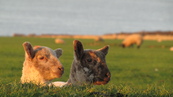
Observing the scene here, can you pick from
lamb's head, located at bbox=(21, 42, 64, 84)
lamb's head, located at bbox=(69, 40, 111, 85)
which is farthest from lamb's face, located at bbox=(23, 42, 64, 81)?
lamb's head, located at bbox=(69, 40, 111, 85)

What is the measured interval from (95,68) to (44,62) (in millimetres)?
1382

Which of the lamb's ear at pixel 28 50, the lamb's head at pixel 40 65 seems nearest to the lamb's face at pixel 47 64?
the lamb's head at pixel 40 65

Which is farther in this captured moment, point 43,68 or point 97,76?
point 43,68

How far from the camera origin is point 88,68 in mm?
7461

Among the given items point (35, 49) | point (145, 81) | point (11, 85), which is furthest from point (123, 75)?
point (11, 85)

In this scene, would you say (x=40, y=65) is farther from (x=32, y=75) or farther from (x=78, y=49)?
(x=78, y=49)

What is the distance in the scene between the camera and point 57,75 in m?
7.81

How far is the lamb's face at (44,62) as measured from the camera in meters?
7.88

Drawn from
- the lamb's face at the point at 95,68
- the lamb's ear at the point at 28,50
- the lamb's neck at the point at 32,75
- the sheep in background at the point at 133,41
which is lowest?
the sheep in background at the point at 133,41

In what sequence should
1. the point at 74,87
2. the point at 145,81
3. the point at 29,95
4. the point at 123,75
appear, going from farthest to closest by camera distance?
the point at 123,75, the point at 145,81, the point at 74,87, the point at 29,95

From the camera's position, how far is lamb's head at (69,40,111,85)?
24.0 feet

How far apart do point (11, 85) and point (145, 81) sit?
12.3 metres

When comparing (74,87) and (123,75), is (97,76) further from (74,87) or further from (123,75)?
(123,75)

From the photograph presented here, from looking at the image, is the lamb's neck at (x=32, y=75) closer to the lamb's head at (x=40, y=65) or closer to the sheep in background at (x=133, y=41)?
the lamb's head at (x=40, y=65)
